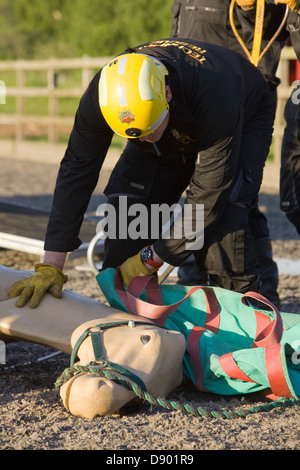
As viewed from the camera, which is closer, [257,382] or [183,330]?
[257,382]

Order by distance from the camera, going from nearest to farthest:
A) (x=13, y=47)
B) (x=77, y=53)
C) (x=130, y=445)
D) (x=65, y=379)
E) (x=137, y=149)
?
(x=130, y=445), (x=65, y=379), (x=137, y=149), (x=77, y=53), (x=13, y=47)

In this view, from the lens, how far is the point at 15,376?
2879 mm

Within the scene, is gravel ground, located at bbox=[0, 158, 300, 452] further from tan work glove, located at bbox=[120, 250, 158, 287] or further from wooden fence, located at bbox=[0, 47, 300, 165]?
wooden fence, located at bbox=[0, 47, 300, 165]

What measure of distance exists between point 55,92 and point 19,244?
830 centimetres

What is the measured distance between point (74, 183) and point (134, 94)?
0.59m

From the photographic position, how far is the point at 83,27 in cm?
2994

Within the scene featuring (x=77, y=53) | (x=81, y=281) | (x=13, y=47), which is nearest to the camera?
(x=81, y=281)

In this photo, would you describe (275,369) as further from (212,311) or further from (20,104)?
(20,104)

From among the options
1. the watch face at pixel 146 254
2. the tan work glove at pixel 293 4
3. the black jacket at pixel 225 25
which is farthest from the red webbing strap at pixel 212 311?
the tan work glove at pixel 293 4

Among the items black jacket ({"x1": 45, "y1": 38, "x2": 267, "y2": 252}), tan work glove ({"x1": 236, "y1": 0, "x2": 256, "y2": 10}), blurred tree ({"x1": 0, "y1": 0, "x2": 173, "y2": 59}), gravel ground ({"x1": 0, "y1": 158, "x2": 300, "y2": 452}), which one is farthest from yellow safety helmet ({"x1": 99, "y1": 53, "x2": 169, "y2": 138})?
blurred tree ({"x1": 0, "y1": 0, "x2": 173, "y2": 59})

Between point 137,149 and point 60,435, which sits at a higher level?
point 137,149

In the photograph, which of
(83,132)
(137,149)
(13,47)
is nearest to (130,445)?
(83,132)

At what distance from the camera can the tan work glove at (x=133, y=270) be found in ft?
10.0

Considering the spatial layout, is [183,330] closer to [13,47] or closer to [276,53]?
[276,53]
